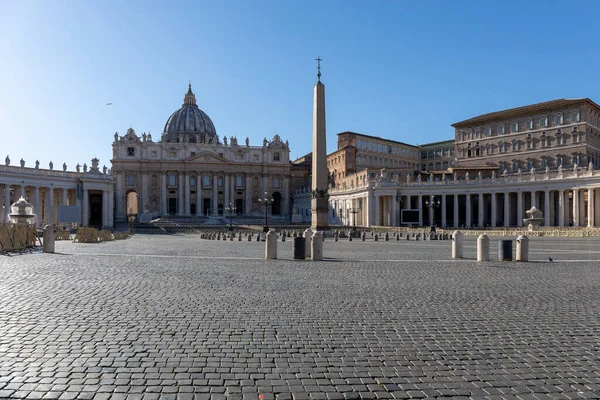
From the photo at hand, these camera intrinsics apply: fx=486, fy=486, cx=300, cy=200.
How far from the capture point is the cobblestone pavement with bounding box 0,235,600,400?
459 centimetres

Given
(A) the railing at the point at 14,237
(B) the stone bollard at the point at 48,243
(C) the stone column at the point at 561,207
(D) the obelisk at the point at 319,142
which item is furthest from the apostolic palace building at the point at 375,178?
(B) the stone bollard at the point at 48,243

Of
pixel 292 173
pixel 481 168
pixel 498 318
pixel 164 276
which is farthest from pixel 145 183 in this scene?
pixel 498 318

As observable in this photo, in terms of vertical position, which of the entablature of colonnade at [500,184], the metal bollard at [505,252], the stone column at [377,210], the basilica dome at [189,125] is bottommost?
the metal bollard at [505,252]

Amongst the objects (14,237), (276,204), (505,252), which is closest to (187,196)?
(276,204)

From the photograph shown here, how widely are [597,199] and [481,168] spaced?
18.6m

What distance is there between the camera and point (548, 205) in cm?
5294

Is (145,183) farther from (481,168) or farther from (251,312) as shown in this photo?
(251,312)

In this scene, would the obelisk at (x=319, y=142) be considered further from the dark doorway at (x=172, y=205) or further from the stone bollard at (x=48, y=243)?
the dark doorway at (x=172, y=205)

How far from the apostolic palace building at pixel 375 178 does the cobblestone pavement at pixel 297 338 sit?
35.0 meters

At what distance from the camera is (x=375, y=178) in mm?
65375

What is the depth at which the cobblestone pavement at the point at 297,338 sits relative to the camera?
181 inches

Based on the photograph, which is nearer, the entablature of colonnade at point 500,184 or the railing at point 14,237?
the railing at point 14,237

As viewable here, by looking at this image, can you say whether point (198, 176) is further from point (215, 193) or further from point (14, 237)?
point (14, 237)

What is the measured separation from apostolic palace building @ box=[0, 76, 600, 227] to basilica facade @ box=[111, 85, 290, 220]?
204 mm
